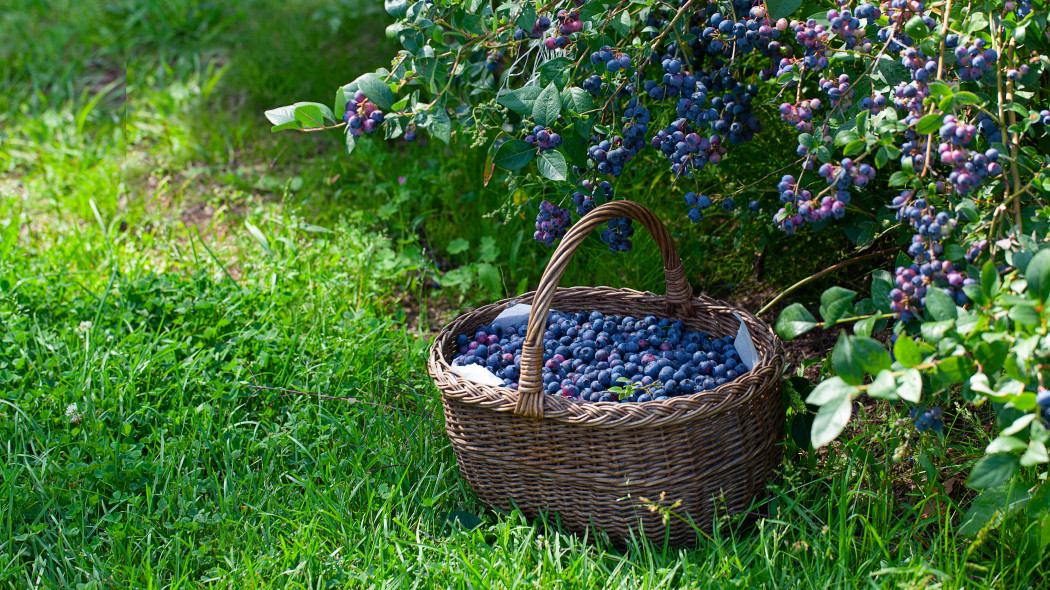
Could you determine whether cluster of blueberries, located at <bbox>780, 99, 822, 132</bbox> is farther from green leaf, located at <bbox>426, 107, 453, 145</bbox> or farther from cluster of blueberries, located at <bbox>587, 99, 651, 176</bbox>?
green leaf, located at <bbox>426, 107, 453, 145</bbox>

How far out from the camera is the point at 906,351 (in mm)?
1104

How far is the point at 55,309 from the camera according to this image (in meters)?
2.40

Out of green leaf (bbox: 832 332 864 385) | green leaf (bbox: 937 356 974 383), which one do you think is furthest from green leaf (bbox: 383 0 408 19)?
green leaf (bbox: 937 356 974 383)

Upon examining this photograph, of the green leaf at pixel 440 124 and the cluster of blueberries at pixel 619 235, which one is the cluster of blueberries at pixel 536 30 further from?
the cluster of blueberries at pixel 619 235

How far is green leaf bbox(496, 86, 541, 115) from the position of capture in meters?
1.55

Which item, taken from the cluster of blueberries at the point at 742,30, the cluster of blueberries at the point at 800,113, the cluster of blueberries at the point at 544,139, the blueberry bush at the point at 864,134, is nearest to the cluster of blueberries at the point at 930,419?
the blueberry bush at the point at 864,134

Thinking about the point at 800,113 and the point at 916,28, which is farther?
the point at 800,113

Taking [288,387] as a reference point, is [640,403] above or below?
above

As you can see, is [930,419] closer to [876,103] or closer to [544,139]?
[876,103]

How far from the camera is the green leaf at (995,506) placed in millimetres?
1395

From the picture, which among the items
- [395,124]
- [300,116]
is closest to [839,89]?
[395,124]

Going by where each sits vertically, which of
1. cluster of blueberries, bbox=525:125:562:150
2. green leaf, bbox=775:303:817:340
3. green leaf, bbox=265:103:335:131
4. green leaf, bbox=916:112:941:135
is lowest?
green leaf, bbox=775:303:817:340

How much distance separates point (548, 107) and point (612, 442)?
640 millimetres

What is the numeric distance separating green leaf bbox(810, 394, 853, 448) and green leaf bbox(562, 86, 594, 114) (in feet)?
2.39
